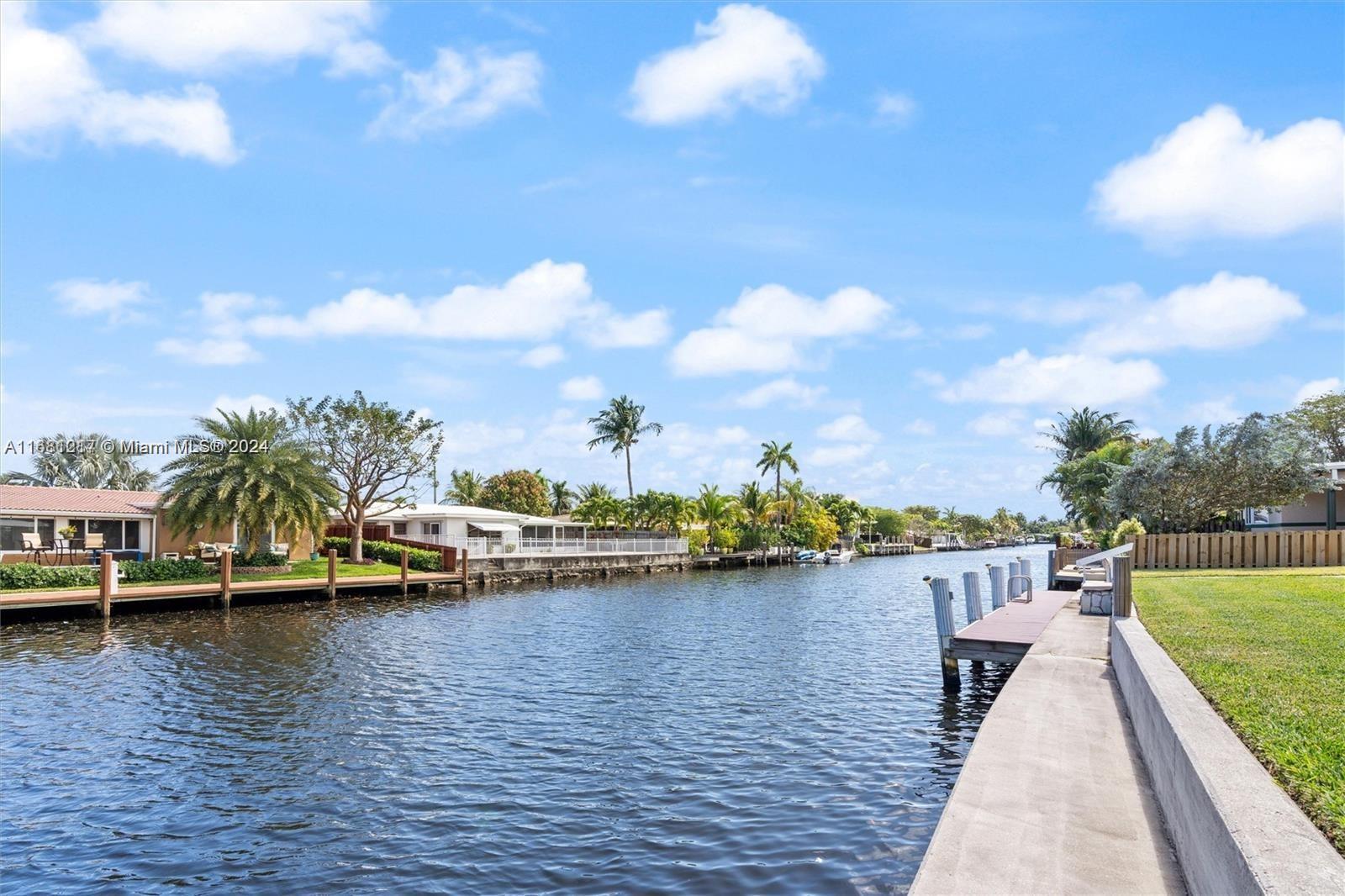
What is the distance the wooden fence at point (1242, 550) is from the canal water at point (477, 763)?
12.7 m

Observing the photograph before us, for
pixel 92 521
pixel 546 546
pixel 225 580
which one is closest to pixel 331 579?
pixel 225 580

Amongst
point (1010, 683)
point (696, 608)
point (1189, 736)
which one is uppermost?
point (1189, 736)

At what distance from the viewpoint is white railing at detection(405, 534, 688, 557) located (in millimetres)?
54000

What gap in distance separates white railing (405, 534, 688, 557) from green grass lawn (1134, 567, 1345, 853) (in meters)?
39.6

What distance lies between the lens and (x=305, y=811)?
415 inches

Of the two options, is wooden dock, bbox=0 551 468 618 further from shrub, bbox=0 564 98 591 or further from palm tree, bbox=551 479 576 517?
palm tree, bbox=551 479 576 517

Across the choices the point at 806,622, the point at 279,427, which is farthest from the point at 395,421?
the point at 806,622

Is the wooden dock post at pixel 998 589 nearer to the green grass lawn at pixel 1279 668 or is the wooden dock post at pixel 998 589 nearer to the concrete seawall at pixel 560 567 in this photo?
the green grass lawn at pixel 1279 668

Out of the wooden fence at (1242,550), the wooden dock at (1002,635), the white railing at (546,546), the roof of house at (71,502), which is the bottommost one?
the white railing at (546,546)

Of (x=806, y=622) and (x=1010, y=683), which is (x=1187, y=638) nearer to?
(x=1010, y=683)

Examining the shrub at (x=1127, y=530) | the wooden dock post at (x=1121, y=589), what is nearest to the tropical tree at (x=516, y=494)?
the shrub at (x=1127, y=530)

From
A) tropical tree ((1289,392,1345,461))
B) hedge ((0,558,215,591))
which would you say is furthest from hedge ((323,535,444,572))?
tropical tree ((1289,392,1345,461))

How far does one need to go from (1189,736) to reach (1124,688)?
14.4ft

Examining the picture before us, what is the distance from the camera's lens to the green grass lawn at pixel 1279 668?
556 centimetres
